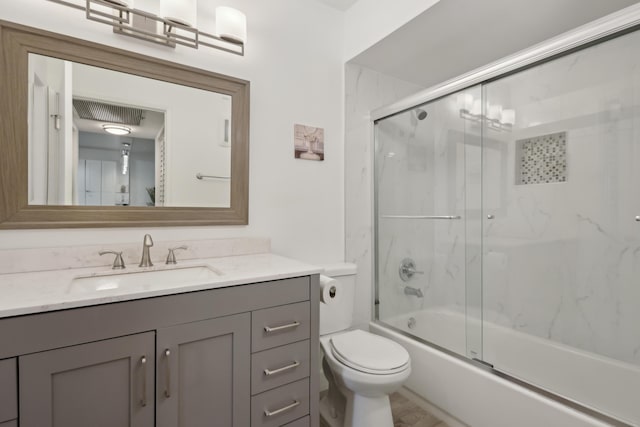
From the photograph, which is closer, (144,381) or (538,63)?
(144,381)

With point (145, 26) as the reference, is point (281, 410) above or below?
below

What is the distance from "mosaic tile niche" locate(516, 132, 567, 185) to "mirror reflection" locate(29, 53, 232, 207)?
5.97ft

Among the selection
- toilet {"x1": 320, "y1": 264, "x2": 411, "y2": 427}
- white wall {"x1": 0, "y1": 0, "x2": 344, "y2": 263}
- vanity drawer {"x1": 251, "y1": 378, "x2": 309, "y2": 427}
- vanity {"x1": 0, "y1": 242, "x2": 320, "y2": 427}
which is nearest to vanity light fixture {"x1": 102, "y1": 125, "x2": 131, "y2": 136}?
white wall {"x1": 0, "y1": 0, "x2": 344, "y2": 263}

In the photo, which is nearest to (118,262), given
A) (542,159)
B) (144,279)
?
(144,279)

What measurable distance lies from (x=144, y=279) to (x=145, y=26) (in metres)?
1.17

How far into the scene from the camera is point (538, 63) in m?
1.44

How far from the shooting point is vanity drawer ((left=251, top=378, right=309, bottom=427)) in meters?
1.15

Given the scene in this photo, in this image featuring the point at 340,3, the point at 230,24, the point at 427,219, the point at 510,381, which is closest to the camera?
the point at 510,381

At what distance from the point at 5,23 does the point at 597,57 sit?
245 cm

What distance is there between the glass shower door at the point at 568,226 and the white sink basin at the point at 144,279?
5.16 feet

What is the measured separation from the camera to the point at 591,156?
1.68 metres

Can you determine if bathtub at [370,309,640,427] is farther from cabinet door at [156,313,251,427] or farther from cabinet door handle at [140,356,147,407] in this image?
cabinet door handle at [140,356,147,407]

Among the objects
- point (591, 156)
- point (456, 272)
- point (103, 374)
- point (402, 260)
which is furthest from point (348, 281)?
point (591, 156)

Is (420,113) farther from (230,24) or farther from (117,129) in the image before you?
(117,129)
